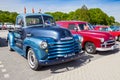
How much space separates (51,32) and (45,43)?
0.79m

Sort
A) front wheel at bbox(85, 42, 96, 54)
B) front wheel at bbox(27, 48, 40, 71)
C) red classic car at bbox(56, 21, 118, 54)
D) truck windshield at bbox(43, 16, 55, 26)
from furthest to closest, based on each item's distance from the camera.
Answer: front wheel at bbox(85, 42, 96, 54), red classic car at bbox(56, 21, 118, 54), truck windshield at bbox(43, 16, 55, 26), front wheel at bbox(27, 48, 40, 71)

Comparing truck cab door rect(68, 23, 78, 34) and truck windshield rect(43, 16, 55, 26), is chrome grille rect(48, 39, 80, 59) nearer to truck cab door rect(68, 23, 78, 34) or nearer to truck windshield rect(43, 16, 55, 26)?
truck windshield rect(43, 16, 55, 26)

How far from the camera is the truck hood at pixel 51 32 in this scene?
6.36m

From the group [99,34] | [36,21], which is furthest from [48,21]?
[99,34]

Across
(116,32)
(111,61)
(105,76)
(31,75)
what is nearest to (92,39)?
(111,61)

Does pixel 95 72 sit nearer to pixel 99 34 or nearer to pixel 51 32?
pixel 51 32

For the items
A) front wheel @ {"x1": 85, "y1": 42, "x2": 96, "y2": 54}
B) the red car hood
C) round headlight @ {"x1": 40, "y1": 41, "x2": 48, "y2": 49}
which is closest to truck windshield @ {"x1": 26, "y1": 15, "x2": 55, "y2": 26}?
round headlight @ {"x1": 40, "y1": 41, "x2": 48, "y2": 49}

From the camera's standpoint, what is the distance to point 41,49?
231 inches

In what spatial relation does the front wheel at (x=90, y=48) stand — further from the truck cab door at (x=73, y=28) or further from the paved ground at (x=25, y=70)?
the paved ground at (x=25, y=70)

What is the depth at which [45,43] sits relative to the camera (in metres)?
5.88

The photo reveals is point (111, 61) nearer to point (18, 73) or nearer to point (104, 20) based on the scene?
point (18, 73)

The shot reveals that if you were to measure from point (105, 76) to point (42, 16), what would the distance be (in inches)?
152

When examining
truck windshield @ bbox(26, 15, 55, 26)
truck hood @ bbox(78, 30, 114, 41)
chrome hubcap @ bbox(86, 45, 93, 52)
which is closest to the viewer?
truck windshield @ bbox(26, 15, 55, 26)

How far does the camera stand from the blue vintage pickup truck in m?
5.92
